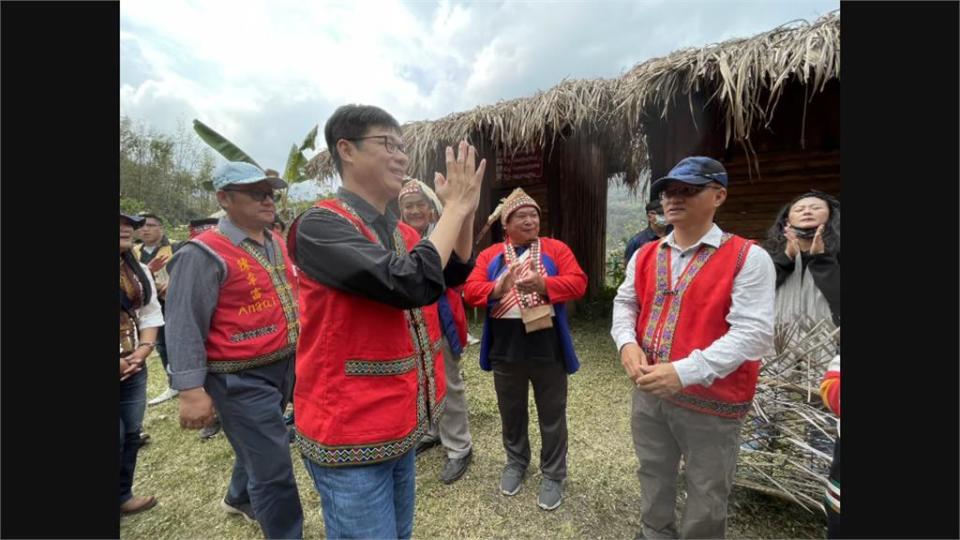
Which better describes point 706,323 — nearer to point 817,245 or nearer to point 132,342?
point 817,245

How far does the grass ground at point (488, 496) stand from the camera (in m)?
2.32

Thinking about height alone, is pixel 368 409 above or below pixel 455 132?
below

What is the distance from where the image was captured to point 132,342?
245 centimetres

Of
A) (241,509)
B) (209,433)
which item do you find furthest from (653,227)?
(209,433)

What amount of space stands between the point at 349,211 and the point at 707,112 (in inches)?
199

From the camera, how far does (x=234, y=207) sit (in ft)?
→ 6.98

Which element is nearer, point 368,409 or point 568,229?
point 368,409

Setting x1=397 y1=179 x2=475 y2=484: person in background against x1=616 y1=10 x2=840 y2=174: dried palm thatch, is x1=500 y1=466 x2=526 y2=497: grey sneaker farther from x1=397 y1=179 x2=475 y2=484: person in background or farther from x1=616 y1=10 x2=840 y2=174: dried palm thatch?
x1=616 y1=10 x2=840 y2=174: dried palm thatch

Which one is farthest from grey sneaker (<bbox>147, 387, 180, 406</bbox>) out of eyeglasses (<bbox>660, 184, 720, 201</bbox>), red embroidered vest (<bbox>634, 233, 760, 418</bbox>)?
eyeglasses (<bbox>660, 184, 720, 201</bbox>)

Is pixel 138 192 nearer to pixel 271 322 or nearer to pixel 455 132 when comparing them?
pixel 455 132

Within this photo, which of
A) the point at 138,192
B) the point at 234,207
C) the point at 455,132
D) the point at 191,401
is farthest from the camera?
the point at 138,192

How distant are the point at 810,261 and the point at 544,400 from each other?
61.2 inches

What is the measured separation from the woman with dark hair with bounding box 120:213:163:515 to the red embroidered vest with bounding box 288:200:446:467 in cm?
176

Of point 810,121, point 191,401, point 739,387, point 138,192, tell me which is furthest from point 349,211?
point 138,192
